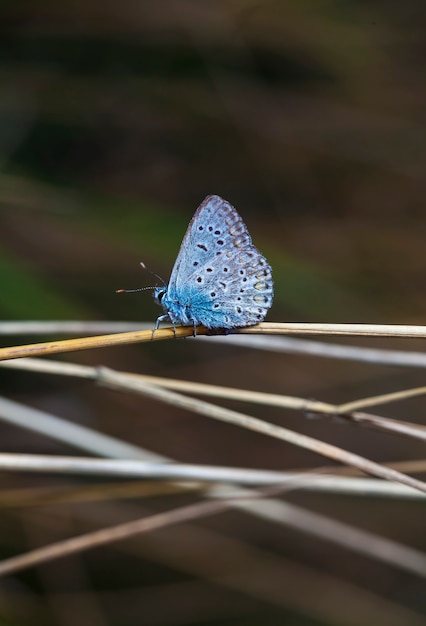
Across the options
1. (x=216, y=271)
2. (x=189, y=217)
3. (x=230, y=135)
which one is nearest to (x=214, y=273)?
(x=216, y=271)

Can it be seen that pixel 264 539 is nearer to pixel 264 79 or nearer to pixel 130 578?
pixel 130 578

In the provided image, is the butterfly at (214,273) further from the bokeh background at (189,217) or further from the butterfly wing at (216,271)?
the bokeh background at (189,217)

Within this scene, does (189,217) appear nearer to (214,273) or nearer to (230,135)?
(230,135)

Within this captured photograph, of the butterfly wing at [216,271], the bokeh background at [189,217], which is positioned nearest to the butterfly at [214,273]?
the butterfly wing at [216,271]

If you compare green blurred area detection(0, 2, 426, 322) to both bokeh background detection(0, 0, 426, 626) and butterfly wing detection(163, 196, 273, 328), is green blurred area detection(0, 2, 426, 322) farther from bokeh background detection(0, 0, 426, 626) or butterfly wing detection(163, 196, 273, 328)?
butterfly wing detection(163, 196, 273, 328)

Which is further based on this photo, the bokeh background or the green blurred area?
the green blurred area

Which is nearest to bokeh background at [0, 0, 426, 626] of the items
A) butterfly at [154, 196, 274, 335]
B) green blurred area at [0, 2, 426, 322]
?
green blurred area at [0, 2, 426, 322]

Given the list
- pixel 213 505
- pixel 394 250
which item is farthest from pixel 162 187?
pixel 213 505
